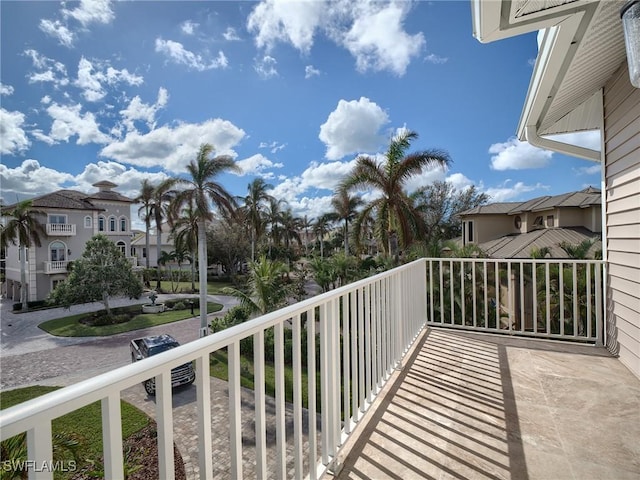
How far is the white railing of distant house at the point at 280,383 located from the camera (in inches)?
23.6

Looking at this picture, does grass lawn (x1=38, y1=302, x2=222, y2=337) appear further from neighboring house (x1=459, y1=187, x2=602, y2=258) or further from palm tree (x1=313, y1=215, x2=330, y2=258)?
neighboring house (x1=459, y1=187, x2=602, y2=258)

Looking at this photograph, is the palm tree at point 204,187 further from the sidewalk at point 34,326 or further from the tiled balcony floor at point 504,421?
the tiled balcony floor at point 504,421

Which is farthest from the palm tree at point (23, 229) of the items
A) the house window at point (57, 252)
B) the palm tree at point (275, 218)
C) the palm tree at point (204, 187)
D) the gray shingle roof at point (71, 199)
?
the palm tree at point (275, 218)

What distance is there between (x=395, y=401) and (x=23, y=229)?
79.6ft

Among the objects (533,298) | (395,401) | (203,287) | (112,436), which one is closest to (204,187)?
(203,287)

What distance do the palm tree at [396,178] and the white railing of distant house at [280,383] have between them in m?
7.09

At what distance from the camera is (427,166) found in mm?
9875

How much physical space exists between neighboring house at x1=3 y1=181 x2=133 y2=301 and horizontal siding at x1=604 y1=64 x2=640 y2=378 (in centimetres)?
2722

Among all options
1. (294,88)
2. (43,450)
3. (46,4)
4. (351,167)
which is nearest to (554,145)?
(43,450)

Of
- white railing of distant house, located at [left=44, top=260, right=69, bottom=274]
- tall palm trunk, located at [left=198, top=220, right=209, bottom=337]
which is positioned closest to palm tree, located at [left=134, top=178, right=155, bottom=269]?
white railing of distant house, located at [left=44, top=260, right=69, bottom=274]

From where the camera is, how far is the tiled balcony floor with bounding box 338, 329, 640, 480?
1714 millimetres

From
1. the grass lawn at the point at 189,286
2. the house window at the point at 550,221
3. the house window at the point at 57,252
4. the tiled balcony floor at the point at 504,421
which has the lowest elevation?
the grass lawn at the point at 189,286

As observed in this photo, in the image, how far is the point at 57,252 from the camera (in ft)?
73.2

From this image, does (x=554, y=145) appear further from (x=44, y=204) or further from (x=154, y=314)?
(x=44, y=204)
